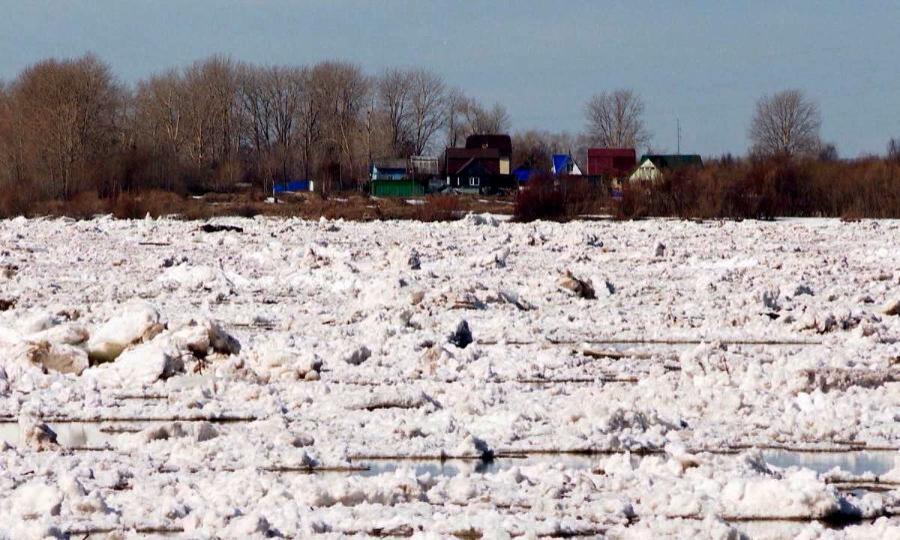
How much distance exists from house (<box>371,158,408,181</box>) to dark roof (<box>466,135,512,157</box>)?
7446 millimetres

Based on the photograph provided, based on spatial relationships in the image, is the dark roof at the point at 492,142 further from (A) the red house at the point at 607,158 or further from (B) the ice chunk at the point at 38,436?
(B) the ice chunk at the point at 38,436

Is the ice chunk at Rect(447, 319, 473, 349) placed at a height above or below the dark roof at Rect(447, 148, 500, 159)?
below

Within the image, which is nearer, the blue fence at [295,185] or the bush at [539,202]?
the bush at [539,202]

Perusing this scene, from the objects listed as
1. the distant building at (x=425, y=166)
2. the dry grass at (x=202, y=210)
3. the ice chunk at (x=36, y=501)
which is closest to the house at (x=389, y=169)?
the distant building at (x=425, y=166)

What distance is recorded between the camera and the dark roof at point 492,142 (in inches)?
3467

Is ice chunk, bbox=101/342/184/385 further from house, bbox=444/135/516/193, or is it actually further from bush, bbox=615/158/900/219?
house, bbox=444/135/516/193

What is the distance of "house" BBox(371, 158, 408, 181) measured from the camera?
262ft

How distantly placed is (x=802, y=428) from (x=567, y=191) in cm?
2984

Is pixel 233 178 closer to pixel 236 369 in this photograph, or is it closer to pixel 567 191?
pixel 567 191

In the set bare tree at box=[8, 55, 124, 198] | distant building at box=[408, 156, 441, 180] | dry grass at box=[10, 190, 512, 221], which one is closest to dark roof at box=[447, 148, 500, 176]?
distant building at box=[408, 156, 441, 180]

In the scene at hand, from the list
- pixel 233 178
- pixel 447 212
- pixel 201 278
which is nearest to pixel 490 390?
pixel 201 278

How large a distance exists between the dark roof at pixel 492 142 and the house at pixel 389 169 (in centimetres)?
745

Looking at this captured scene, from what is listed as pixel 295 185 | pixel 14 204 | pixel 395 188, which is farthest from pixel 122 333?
pixel 295 185

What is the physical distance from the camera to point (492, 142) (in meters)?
89.0
